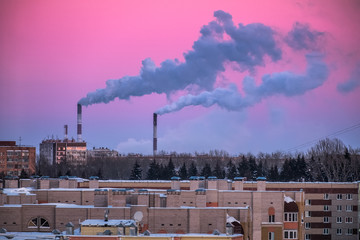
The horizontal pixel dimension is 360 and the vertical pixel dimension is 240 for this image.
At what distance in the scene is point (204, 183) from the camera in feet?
218

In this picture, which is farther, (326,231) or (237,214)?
(326,231)

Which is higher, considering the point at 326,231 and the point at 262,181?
the point at 262,181

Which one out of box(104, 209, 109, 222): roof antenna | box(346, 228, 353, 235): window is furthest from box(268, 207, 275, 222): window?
box(346, 228, 353, 235): window

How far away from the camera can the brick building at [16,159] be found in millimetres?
143750

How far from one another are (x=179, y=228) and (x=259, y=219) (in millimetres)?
11403

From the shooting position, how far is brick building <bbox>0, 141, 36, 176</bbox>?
472ft

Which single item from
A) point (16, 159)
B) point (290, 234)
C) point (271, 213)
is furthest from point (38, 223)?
point (16, 159)

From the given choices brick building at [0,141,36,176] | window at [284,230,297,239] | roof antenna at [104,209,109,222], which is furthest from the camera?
brick building at [0,141,36,176]

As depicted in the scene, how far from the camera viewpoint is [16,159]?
477 feet

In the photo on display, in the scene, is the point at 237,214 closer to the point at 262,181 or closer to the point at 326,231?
the point at 262,181

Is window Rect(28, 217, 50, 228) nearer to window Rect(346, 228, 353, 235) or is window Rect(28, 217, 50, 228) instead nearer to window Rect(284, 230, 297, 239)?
window Rect(284, 230, 297, 239)

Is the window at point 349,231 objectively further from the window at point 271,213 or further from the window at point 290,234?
the window at point 271,213

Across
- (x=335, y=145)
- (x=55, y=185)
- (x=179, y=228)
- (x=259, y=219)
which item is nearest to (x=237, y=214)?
(x=179, y=228)

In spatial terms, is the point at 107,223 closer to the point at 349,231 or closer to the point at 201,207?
the point at 201,207
